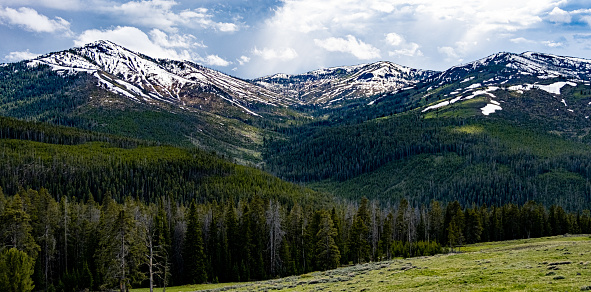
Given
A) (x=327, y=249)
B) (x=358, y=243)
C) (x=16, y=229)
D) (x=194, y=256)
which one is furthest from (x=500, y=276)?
(x=16, y=229)

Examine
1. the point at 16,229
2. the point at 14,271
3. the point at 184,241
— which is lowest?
the point at 184,241

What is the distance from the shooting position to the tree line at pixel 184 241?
57719 millimetres

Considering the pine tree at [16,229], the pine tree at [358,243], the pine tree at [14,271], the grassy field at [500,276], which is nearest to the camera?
the grassy field at [500,276]

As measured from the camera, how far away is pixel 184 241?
7844 cm

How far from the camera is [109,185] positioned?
7106 inches

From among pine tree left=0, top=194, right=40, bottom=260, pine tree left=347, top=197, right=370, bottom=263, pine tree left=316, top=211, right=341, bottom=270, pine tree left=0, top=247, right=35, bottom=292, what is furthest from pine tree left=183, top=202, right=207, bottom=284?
pine tree left=347, top=197, right=370, bottom=263

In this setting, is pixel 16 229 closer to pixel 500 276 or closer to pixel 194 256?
pixel 194 256

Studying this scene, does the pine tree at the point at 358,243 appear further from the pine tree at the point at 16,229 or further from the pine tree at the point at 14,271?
the pine tree at the point at 14,271

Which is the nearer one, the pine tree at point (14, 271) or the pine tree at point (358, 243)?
the pine tree at point (14, 271)

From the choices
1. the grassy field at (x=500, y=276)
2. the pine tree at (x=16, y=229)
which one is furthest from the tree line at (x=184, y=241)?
the grassy field at (x=500, y=276)

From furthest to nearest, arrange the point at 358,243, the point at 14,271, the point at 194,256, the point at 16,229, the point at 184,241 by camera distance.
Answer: the point at 358,243, the point at 184,241, the point at 194,256, the point at 16,229, the point at 14,271

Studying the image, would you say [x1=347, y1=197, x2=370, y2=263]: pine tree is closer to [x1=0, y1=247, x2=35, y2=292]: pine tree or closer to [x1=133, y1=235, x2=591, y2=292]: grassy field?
[x1=133, y1=235, x2=591, y2=292]: grassy field

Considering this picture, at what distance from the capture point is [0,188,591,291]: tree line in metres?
57.7

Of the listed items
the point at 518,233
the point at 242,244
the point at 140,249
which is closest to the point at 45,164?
the point at 242,244
